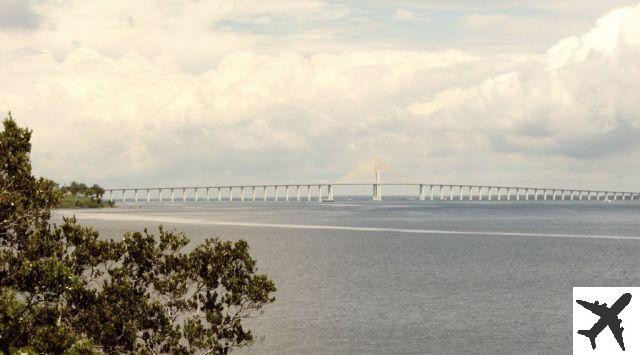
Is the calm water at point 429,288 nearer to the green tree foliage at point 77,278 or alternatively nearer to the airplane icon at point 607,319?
the airplane icon at point 607,319

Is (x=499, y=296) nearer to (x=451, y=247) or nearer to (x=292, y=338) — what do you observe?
(x=292, y=338)

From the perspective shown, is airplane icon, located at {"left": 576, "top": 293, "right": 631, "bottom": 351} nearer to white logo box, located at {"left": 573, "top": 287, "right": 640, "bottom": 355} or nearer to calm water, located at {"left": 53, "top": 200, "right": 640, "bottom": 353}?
white logo box, located at {"left": 573, "top": 287, "right": 640, "bottom": 355}

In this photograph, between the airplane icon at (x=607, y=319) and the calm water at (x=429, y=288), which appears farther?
the calm water at (x=429, y=288)

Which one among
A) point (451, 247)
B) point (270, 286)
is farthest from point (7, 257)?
point (451, 247)

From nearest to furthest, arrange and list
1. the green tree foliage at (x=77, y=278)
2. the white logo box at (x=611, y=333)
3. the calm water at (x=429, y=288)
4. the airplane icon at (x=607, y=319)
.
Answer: the green tree foliage at (x=77, y=278) → the airplane icon at (x=607, y=319) → the white logo box at (x=611, y=333) → the calm water at (x=429, y=288)

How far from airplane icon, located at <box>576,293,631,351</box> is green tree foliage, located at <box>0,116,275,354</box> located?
19.7m

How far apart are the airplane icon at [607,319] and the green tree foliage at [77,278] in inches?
776

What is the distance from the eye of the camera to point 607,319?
45.3 m

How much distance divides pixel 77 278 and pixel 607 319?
2855 cm

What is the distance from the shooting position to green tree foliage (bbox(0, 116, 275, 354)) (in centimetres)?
3083

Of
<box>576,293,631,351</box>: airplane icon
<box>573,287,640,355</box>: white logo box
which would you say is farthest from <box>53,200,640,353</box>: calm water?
<box>576,293,631,351</box>: airplane icon

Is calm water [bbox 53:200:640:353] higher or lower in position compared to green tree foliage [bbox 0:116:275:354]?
lower

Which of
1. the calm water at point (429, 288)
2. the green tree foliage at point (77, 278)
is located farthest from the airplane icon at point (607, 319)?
the green tree foliage at point (77, 278)

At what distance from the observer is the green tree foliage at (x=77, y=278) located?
30.8 meters
